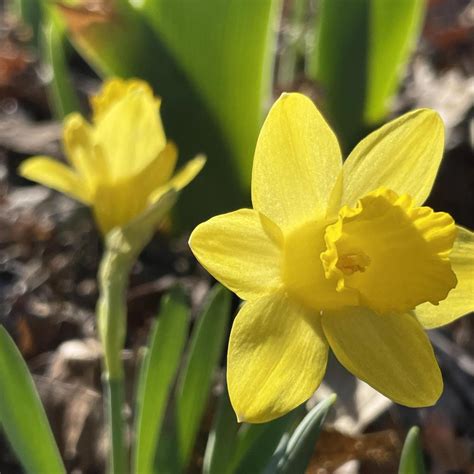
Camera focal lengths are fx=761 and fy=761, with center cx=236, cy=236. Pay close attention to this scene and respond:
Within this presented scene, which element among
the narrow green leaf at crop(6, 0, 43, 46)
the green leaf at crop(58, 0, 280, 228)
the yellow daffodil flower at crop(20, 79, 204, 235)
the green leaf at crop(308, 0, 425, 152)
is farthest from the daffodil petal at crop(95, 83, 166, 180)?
the narrow green leaf at crop(6, 0, 43, 46)

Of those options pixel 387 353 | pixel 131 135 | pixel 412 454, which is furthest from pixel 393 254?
pixel 131 135

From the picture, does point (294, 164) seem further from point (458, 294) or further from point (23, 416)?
point (23, 416)

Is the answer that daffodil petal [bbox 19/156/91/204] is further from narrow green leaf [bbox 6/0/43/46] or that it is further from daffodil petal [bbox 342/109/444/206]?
narrow green leaf [bbox 6/0/43/46]

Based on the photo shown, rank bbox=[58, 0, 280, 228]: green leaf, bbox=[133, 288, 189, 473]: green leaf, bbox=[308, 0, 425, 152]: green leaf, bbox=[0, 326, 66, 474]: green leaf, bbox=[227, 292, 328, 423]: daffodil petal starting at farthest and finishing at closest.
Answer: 1. bbox=[308, 0, 425, 152]: green leaf
2. bbox=[58, 0, 280, 228]: green leaf
3. bbox=[133, 288, 189, 473]: green leaf
4. bbox=[0, 326, 66, 474]: green leaf
5. bbox=[227, 292, 328, 423]: daffodil petal

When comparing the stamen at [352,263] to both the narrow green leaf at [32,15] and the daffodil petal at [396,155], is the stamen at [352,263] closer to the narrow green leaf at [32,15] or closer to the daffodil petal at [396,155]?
the daffodil petal at [396,155]

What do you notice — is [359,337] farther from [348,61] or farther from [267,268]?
[348,61]

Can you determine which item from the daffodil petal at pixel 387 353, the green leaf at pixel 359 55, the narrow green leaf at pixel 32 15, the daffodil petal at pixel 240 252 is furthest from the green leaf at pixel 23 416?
the narrow green leaf at pixel 32 15

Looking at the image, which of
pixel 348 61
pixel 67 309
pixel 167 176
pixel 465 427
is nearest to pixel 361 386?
pixel 465 427
